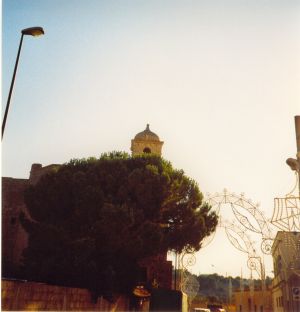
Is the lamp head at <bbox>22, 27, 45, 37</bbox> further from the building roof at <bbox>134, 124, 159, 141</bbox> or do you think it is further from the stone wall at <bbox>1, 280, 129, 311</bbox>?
the building roof at <bbox>134, 124, 159, 141</bbox>

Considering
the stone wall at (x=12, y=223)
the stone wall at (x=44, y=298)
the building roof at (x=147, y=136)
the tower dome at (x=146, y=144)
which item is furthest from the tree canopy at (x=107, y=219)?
the building roof at (x=147, y=136)

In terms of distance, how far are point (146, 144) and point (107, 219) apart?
1555 centimetres

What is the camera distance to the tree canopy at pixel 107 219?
1688cm

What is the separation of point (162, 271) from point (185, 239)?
6.92m

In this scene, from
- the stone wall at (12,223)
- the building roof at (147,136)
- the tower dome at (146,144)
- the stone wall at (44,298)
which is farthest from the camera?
the building roof at (147,136)

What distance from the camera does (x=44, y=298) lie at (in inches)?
518

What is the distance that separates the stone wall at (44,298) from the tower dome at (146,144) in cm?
1639

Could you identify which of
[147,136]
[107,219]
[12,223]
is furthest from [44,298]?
[147,136]

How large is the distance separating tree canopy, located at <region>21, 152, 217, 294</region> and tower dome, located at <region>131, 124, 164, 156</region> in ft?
31.8

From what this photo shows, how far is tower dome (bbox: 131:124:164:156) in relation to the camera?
32094mm

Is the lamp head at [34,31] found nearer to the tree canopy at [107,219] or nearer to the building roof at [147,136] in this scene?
the tree canopy at [107,219]

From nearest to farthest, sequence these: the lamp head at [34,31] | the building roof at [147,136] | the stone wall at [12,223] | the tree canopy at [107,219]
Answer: the lamp head at [34,31]
the tree canopy at [107,219]
the stone wall at [12,223]
the building roof at [147,136]

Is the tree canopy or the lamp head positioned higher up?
the lamp head

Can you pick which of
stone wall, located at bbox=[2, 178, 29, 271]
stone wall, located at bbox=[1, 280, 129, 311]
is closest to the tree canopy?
stone wall, located at bbox=[1, 280, 129, 311]
